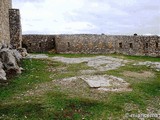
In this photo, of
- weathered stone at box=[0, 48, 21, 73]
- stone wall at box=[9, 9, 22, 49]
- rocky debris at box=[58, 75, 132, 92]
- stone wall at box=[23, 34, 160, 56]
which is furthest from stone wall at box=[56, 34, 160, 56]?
rocky debris at box=[58, 75, 132, 92]

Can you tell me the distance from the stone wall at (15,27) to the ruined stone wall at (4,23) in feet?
3.90

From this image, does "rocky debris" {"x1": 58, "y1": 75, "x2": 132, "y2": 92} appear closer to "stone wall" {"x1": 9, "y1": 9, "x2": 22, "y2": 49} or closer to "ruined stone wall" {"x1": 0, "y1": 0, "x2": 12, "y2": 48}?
"ruined stone wall" {"x1": 0, "y1": 0, "x2": 12, "y2": 48}

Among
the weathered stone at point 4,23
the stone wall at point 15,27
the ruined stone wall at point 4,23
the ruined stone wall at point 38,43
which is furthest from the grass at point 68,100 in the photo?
the ruined stone wall at point 38,43

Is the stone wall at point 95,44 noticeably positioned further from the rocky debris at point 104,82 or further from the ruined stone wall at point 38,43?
the rocky debris at point 104,82

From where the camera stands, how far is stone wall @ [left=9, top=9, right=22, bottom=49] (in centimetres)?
3306

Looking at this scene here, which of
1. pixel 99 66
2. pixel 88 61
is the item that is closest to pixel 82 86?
pixel 99 66

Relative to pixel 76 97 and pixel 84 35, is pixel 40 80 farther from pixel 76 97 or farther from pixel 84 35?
pixel 84 35

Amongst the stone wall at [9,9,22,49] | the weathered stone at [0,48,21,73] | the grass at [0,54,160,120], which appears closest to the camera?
the grass at [0,54,160,120]

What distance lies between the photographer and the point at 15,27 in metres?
33.2

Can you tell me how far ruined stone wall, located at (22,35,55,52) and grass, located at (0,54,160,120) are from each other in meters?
16.4

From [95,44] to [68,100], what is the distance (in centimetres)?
2203

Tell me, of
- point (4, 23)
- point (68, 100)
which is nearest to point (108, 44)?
point (4, 23)

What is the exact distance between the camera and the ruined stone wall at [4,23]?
2800cm

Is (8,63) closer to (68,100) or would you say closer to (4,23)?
(68,100)
